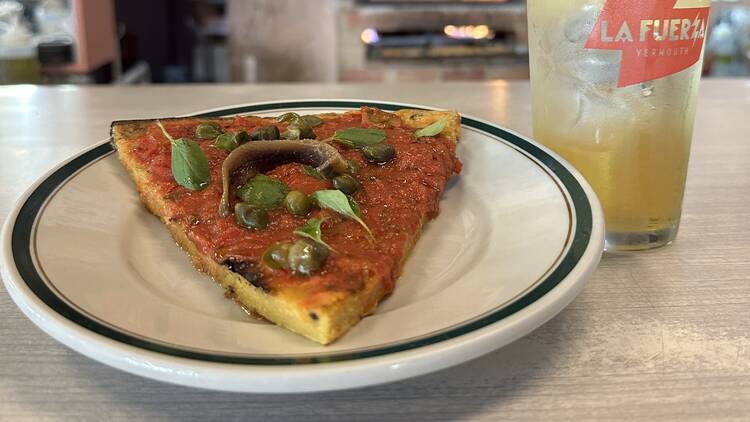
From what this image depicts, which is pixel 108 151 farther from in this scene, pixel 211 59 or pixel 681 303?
pixel 211 59

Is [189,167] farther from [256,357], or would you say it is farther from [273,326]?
[256,357]

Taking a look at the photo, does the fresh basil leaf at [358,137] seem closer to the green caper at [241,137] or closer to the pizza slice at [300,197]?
the pizza slice at [300,197]

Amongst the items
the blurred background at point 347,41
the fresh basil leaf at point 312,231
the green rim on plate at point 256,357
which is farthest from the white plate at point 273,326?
the blurred background at point 347,41

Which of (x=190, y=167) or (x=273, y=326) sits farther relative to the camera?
(x=190, y=167)

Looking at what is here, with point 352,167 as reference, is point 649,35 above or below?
above

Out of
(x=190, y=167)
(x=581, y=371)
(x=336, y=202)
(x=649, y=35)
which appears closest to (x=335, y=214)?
(x=336, y=202)
